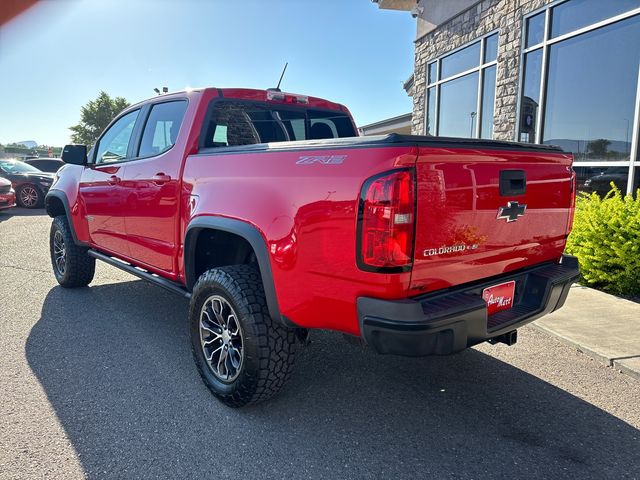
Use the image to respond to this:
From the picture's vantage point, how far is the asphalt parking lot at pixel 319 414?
2.36 metres

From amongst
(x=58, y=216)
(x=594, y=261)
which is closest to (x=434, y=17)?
(x=594, y=261)

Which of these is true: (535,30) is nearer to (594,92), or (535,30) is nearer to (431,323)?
(594,92)

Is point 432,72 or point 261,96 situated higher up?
point 432,72

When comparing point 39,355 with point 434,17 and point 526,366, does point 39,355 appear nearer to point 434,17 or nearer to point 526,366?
point 526,366

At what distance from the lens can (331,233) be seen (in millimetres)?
2211

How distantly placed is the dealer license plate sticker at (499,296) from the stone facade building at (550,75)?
4.95m

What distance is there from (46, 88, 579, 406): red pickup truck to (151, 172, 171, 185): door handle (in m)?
0.02

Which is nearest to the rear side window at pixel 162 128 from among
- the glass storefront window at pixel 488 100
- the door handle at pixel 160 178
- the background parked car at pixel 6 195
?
the door handle at pixel 160 178

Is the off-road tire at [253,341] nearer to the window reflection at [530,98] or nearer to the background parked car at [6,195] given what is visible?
the window reflection at [530,98]

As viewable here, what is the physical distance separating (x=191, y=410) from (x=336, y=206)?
1601mm

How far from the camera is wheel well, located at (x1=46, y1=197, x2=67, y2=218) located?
17.7 feet

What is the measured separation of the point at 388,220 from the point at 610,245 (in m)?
4.20

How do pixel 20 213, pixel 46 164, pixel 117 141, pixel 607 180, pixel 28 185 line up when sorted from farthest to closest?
pixel 46 164 < pixel 28 185 < pixel 20 213 < pixel 607 180 < pixel 117 141

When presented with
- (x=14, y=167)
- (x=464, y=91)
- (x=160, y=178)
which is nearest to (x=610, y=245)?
(x=160, y=178)
